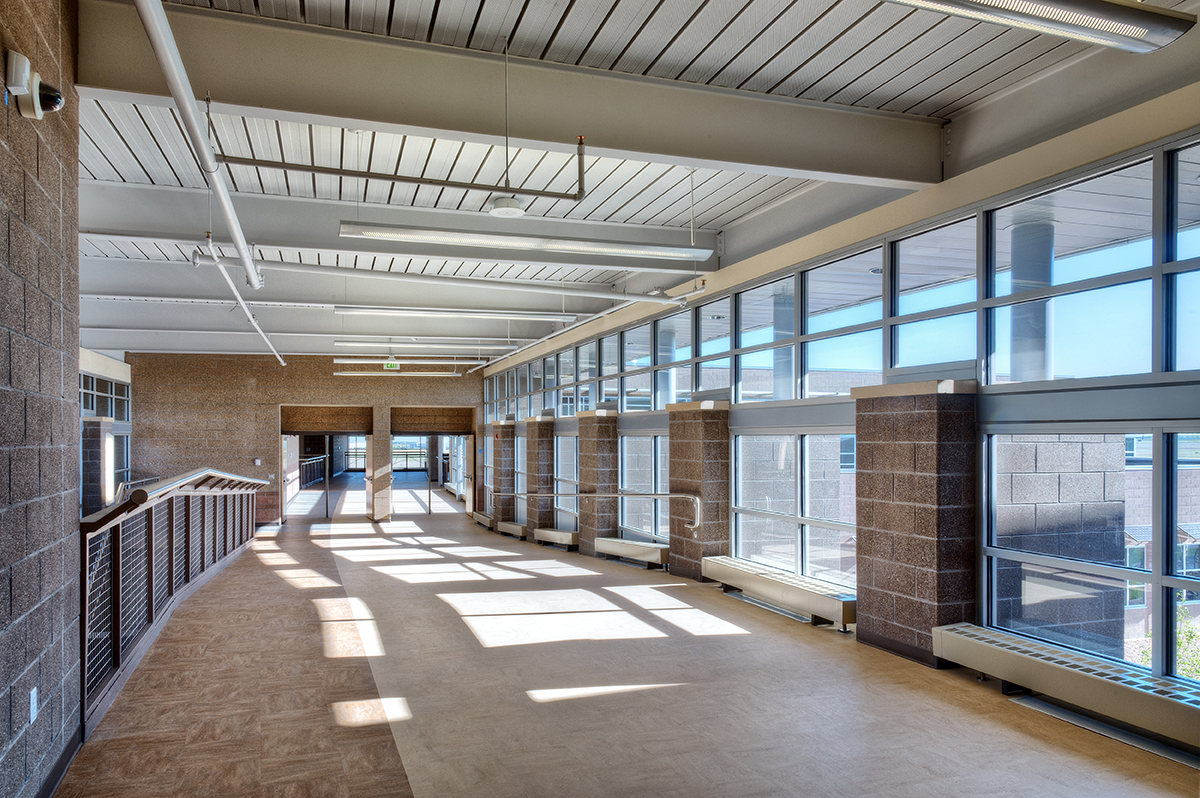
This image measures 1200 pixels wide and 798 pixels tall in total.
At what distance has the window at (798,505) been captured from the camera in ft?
22.9

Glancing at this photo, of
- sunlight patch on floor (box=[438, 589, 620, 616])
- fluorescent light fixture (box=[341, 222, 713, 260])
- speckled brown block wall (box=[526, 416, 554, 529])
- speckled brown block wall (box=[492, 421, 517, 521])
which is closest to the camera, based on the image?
fluorescent light fixture (box=[341, 222, 713, 260])

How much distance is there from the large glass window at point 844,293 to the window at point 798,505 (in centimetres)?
108

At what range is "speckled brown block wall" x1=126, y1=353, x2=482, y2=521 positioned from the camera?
17344 millimetres

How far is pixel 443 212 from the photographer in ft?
25.1

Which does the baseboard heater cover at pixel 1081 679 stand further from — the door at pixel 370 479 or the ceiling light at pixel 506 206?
the door at pixel 370 479

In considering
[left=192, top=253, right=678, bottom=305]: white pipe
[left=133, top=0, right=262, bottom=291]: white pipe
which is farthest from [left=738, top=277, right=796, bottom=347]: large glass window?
[left=133, top=0, right=262, bottom=291]: white pipe

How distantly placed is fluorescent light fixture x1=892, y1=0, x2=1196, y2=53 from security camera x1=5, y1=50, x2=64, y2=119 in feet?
10.8

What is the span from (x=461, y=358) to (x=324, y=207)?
37.1 feet

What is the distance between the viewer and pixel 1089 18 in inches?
105

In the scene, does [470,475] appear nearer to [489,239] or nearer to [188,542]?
[188,542]

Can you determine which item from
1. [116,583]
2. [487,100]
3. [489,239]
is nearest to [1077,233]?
[487,100]

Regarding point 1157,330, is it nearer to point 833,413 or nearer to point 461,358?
point 833,413

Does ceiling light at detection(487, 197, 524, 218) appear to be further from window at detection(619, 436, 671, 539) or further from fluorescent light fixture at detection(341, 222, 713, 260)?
window at detection(619, 436, 671, 539)

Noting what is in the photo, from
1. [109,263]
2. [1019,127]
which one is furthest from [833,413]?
[109,263]
